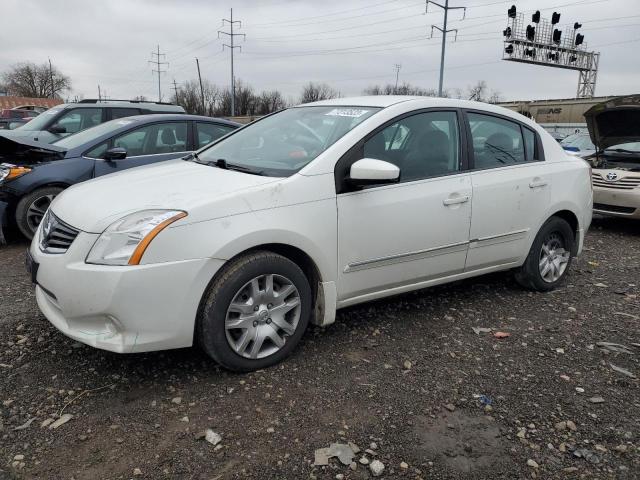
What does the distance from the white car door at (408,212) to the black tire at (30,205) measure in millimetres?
4091

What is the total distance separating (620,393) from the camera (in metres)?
3.10

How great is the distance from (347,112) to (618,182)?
5898 mm

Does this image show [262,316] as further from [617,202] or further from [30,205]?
[617,202]

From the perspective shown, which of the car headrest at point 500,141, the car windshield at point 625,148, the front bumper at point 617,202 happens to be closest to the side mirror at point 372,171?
the car headrest at point 500,141

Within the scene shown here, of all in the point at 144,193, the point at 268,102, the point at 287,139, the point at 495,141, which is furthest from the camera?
the point at 268,102

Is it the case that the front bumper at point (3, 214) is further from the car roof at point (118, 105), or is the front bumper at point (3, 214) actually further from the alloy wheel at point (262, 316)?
the alloy wheel at point (262, 316)

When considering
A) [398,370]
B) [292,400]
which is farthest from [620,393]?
[292,400]

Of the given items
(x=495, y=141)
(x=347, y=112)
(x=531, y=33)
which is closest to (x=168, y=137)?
(x=347, y=112)

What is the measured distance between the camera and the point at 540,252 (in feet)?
15.3

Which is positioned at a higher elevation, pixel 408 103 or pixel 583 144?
pixel 408 103

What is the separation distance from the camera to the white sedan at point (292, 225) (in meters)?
2.78

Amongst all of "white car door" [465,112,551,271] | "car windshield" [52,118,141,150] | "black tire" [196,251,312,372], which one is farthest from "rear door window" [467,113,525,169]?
"car windshield" [52,118,141,150]

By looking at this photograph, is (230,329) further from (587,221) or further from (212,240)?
(587,221)

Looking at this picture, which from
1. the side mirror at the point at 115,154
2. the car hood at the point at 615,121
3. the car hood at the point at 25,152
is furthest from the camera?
the car hood at the point at 615,121
